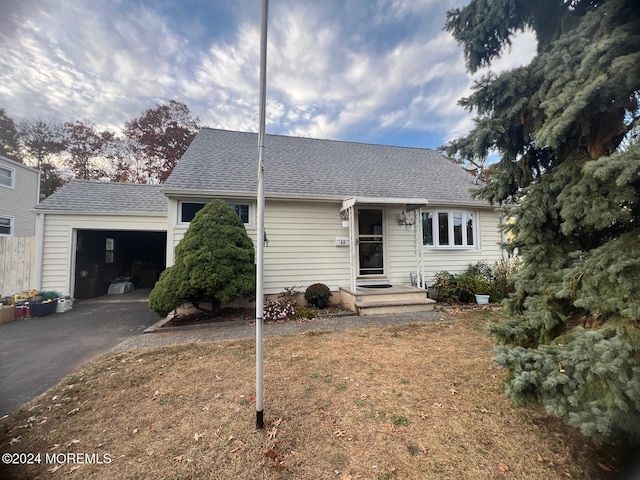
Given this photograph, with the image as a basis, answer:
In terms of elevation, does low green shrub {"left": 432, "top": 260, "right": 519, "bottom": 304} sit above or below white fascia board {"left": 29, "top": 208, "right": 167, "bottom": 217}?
below

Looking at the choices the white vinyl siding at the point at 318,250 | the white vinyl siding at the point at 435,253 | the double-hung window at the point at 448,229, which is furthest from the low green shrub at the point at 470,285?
the double-hung window at the point at 448,229

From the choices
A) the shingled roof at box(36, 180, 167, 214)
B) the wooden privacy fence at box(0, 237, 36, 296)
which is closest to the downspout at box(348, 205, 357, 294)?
the shingled roof at box(36, 180, 167, 214)

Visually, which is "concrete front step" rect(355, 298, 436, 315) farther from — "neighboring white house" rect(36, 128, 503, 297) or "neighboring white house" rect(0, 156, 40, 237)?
"neighboring white house" rect(0, 156, 40, 237)

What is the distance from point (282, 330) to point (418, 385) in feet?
10.6

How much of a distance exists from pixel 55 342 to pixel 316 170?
805 centimetres

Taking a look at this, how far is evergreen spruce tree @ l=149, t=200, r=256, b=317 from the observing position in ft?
19.2

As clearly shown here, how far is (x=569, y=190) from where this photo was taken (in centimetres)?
243

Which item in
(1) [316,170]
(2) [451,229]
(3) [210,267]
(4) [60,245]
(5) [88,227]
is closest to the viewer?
(3) [210,267]

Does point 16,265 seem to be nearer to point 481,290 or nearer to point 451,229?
point 451,229

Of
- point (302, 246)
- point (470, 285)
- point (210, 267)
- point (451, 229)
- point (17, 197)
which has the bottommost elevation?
point (470, 285)

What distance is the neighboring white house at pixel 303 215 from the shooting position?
25.1 ft

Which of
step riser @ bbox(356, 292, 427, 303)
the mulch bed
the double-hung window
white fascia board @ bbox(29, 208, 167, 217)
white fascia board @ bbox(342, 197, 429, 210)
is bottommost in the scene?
the mulch bed

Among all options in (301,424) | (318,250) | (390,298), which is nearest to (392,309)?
(390,298)

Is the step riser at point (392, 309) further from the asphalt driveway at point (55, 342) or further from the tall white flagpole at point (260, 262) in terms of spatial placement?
the asphalt driveway at point (55, 342)
